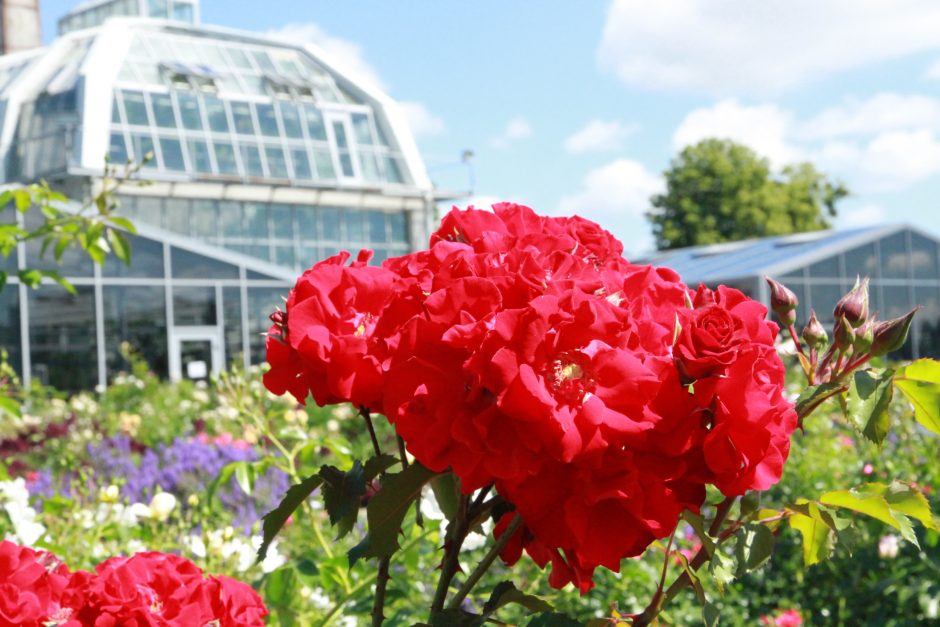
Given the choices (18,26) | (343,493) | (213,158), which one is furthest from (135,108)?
(343,493)

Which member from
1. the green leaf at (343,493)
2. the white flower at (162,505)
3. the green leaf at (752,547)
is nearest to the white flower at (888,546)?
the white flower at (162,505)

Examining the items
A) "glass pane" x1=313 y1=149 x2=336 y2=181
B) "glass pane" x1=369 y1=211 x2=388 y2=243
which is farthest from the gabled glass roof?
"glass pane" x1=313 y1=149 x2=336 y2=181

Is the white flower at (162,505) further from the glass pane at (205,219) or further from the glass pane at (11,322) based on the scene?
the glass pane at (205,219)

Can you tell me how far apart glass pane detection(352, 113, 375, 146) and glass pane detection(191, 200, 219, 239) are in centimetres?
409

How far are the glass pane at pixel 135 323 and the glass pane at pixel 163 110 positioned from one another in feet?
24.6

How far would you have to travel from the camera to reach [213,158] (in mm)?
21531

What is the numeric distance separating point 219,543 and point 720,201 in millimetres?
27904

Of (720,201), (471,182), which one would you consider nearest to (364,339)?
(471,182)

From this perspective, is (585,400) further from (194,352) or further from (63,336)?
(194,352)

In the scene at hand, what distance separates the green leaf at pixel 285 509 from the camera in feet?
3.16

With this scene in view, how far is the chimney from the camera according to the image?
996 inches

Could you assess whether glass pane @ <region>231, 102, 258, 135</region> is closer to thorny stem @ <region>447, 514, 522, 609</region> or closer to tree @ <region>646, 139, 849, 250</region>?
tree @ <region>646, 139, 849, 250</region>

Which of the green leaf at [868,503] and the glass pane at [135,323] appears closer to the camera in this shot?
the green leaf at [868,503]

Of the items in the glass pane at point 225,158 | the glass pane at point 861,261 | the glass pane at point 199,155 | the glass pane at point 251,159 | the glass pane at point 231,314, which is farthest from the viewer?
the glass pane at point 251,159
